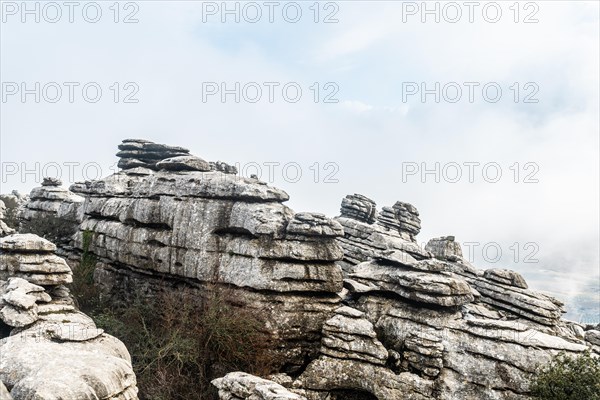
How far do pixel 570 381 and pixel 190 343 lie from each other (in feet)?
58.9

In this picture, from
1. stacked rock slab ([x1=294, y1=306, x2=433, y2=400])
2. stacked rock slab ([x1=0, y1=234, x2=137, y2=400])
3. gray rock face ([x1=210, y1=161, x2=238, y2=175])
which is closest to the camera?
stacked rock slab ([x1=0, y1=234, x2=137, y2=400])

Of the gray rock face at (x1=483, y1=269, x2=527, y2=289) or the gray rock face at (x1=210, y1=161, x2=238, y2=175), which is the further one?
the gray rock face at (x1=210, y1=161, x2=238, y2=175)

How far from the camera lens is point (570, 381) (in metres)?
17.2

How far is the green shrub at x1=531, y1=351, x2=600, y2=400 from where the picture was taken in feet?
55.7

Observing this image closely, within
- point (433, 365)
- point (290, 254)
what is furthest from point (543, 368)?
point (290, 254)

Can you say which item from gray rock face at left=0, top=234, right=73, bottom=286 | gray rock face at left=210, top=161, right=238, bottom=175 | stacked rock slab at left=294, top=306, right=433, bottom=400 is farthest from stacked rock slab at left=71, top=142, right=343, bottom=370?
gray rock face at left=210, top=161, right=238, bottom=175

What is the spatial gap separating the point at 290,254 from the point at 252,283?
8.99ft

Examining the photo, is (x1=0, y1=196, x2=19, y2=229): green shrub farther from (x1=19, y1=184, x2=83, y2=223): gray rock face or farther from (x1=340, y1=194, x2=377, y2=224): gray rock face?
(x1=340, y1=194, x2=377, y2=224): gray rock face

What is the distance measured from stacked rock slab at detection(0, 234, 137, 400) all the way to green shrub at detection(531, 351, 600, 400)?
17.1 metres

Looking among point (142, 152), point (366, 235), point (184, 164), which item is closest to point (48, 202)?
point (142, 152)

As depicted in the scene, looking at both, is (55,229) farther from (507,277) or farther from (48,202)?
(507,277)

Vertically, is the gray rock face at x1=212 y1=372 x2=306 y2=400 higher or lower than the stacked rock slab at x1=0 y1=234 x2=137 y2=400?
lower

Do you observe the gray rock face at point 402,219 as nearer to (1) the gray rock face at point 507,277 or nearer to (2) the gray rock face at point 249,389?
(1) the gray rock face at point 507,277

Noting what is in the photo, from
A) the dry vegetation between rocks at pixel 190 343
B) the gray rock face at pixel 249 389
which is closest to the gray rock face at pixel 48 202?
the dry vegetation between rocks at pixel 190 343
